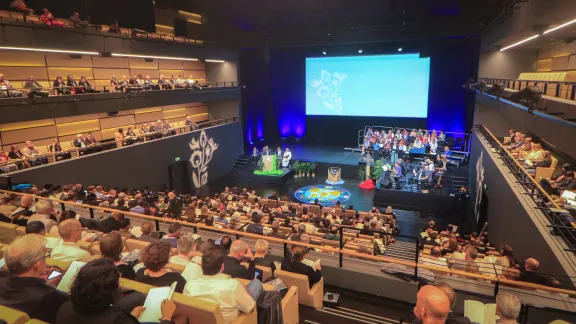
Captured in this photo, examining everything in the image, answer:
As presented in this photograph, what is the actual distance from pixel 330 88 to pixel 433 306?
20529 millimetres

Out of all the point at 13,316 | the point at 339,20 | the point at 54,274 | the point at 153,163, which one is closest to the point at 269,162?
the point at 153,163

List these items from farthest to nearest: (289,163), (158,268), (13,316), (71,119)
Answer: (289,163) < (71,119) < (158,268) < (13,316)

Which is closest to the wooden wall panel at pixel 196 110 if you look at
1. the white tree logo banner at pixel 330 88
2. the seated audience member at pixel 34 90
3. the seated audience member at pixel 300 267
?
the white tree logo banner at pixel 330 88

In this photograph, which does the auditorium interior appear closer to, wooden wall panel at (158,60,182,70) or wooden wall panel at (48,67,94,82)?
wooden wall panel at (48,67,94,82)

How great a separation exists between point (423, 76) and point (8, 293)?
20.1 metres

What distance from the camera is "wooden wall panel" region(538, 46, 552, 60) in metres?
14.5

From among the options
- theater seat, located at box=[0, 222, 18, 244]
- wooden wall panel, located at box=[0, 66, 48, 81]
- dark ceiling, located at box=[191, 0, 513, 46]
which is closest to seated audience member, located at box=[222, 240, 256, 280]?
theater seat, located at box=[0, 222, 18, 244]

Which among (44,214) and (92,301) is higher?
(92,301)

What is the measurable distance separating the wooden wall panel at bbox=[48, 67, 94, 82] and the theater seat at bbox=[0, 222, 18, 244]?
10.3 meters

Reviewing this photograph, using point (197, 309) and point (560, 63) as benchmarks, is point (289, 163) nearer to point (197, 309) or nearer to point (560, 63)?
point (560, 63)

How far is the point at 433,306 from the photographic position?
230 centimetres

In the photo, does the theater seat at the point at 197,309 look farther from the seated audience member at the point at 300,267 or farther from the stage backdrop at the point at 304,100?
the stage backdrop at the point at 304,100

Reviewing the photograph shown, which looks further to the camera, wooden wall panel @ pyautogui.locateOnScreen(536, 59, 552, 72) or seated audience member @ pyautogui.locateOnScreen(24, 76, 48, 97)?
wooden wall panel @ pyautogui.locateOnScreen(536, 59, 552, 72)

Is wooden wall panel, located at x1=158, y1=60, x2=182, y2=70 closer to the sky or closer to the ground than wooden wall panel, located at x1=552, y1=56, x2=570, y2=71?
closer to the sky
